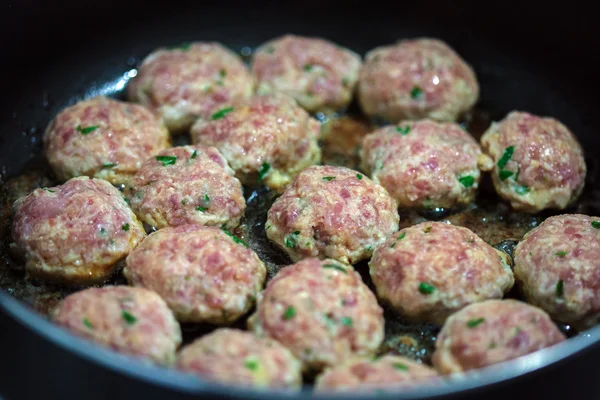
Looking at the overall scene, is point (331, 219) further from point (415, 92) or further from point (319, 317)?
point (415, 92)

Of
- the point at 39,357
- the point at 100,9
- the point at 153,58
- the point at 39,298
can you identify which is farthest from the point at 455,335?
the point at 100,9

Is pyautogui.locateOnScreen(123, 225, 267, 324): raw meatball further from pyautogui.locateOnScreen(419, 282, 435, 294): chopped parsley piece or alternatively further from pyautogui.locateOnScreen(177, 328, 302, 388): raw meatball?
pyautogui.locateOnScreen(419, 282, 435, 294): chopped parsley piece

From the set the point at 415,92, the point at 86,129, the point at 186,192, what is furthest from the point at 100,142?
the point at 415,92

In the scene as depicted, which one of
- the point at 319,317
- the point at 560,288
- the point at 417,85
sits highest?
the point at 417,85

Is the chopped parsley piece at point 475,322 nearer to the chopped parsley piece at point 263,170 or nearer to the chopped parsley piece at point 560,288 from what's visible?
the chopped parsley piece at point 560,288

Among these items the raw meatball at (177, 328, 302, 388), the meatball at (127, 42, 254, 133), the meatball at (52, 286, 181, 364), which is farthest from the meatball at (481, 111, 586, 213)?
the meatball at (52, 286, 181, 364)

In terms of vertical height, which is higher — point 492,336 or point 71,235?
point 71,235
